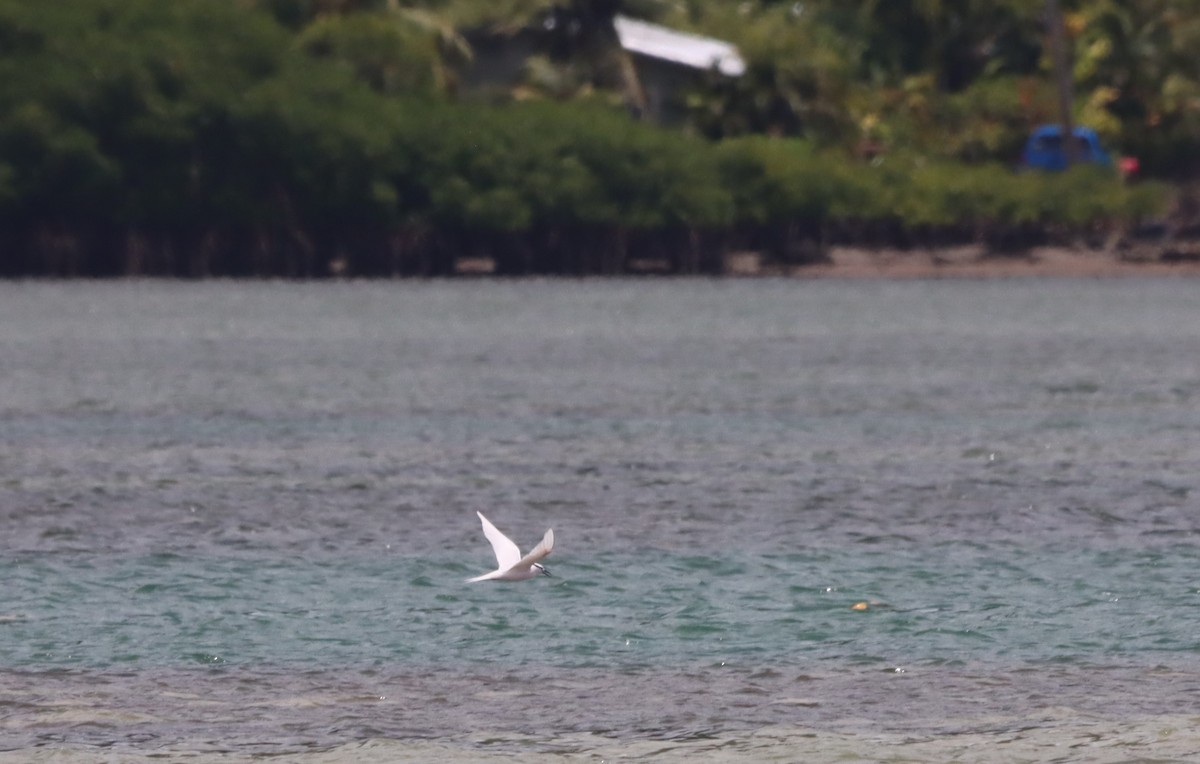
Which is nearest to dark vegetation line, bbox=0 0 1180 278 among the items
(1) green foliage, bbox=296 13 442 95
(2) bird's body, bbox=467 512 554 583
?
(1) green foliage, bbox=296 13 442 95

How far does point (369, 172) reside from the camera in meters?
61.7

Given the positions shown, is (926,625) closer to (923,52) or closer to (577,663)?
(577,663)

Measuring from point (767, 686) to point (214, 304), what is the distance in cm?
4092

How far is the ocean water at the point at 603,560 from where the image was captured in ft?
34.6

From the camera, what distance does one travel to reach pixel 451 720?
10.5 m

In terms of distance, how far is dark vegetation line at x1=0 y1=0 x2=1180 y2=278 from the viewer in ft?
197

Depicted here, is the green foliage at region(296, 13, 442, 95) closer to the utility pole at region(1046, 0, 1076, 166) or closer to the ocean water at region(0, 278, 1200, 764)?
the utility pole at region(1046, 0, 1076, 166)

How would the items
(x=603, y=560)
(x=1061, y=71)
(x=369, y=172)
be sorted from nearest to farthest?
(x=603, y=560)
(x=1061, y=71)
(x=369, y=172)

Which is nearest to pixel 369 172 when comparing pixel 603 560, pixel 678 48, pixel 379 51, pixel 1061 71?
pixel 379 51

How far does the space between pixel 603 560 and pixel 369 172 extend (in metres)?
47.2

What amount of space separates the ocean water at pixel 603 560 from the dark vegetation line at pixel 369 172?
85.9 feet

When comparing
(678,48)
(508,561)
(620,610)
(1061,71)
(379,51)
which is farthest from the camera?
(678,48)

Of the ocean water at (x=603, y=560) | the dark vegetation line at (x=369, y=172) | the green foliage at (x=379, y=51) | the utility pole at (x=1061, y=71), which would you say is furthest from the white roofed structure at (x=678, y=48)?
the ocean water at (x=603, y=560)

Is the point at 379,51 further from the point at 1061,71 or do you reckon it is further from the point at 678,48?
the point at 1061,71
